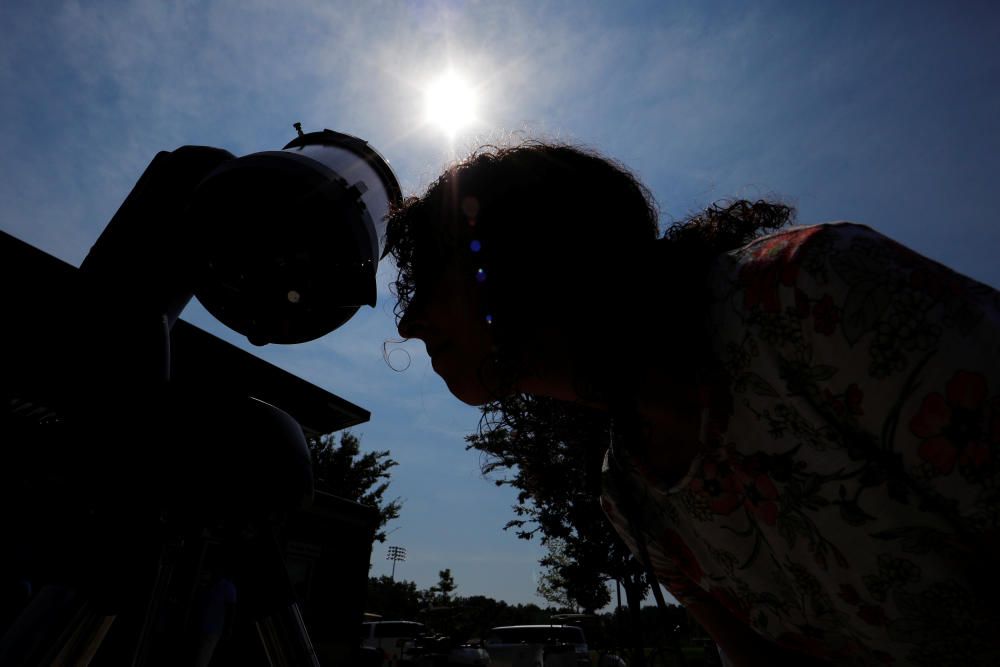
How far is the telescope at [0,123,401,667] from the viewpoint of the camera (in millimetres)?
908

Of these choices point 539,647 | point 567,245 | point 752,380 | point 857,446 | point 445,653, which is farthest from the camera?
point 445,653

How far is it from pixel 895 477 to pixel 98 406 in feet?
4.70

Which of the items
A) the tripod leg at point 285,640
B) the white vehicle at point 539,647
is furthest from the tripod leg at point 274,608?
the white vehicle at point 539,647

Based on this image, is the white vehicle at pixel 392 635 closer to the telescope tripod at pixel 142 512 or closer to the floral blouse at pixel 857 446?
the telescope tripod at pixel 142 512

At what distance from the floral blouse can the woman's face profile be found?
634 millimetres

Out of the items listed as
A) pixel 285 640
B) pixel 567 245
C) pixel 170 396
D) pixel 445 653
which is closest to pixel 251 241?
pixel 170 396

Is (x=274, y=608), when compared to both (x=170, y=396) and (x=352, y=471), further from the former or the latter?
(x=352, y=471)

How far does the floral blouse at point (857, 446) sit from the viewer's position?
677 millimetres

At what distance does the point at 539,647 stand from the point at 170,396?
662 inches

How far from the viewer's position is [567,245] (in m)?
1.32

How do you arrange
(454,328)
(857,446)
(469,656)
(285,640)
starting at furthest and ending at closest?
1. (469,656)
2. (454,328)
3. (285,640)
4. (857,446)

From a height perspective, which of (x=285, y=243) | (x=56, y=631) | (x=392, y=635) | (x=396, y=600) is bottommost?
(x=56, y=631)

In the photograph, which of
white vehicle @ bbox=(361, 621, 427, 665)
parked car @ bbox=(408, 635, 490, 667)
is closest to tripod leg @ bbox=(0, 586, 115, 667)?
parked car @ bbox=(408, 635, 490, 667)

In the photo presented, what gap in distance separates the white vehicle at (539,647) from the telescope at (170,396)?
15.8m
